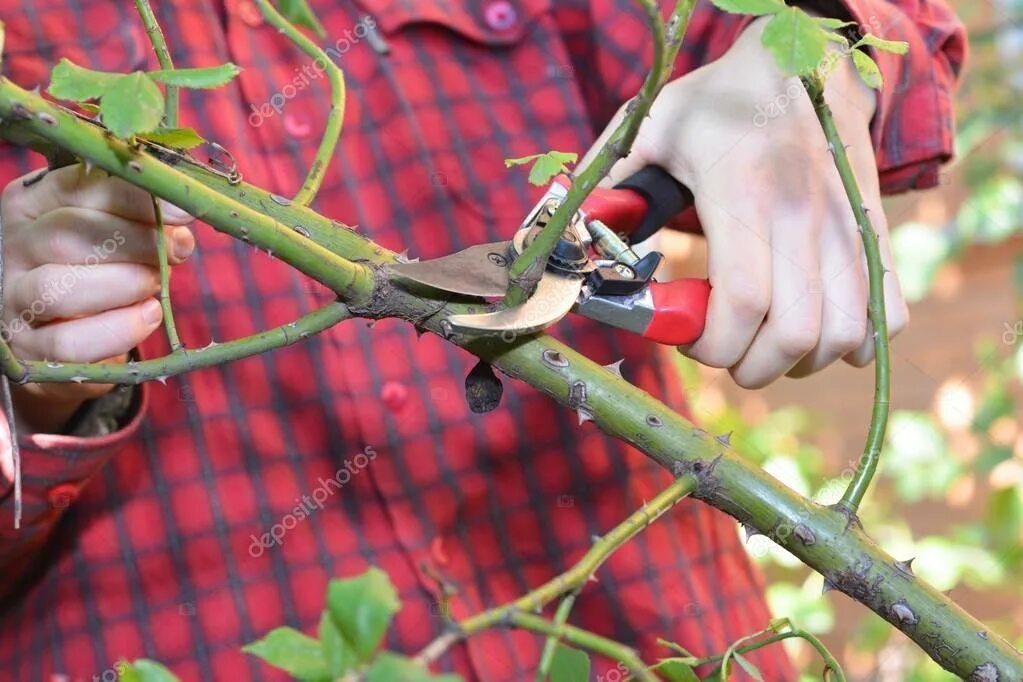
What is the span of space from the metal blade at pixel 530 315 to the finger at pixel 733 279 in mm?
110

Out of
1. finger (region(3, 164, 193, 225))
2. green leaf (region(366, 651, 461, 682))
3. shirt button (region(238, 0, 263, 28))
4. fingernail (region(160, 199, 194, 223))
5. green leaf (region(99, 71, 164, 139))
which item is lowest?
green leaf (region(366, 651, 461, 682))

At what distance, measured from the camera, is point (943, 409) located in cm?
154

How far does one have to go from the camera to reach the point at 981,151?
1.53 metres

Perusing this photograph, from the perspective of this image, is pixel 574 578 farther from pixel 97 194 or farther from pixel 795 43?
pixel 97 194

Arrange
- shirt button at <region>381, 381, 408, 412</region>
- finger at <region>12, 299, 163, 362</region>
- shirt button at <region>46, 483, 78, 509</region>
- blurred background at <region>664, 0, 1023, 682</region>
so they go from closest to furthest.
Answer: finger at <region>12, 299, 163, 362</region> → shirt button at <region>46, 483, 78, 509</region> → shirt button at <region>381, 381, 408, 412</region> → blurred background at <region>664, 0, 1023, 682</region>

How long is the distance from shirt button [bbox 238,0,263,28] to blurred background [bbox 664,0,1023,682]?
0.79 metres

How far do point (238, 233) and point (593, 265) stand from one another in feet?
0.62

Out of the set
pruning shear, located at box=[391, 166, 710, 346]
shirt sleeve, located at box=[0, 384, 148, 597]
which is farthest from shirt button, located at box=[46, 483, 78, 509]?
pruning shear, located at box=[391, 166, 710, 346]

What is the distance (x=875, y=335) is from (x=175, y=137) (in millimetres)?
282

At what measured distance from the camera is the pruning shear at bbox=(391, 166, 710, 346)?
0.40 meters

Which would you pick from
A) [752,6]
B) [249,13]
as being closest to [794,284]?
[752,6]

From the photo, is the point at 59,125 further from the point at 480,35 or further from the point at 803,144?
the point at 480,35

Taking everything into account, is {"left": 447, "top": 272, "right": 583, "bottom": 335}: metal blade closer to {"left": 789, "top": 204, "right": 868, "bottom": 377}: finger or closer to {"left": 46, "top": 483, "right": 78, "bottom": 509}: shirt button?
{"left": 789, "top": 204, "right": 868, "bottom": 377}: finger

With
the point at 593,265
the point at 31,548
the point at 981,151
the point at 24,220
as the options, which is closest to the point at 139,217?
the point at 24,220
